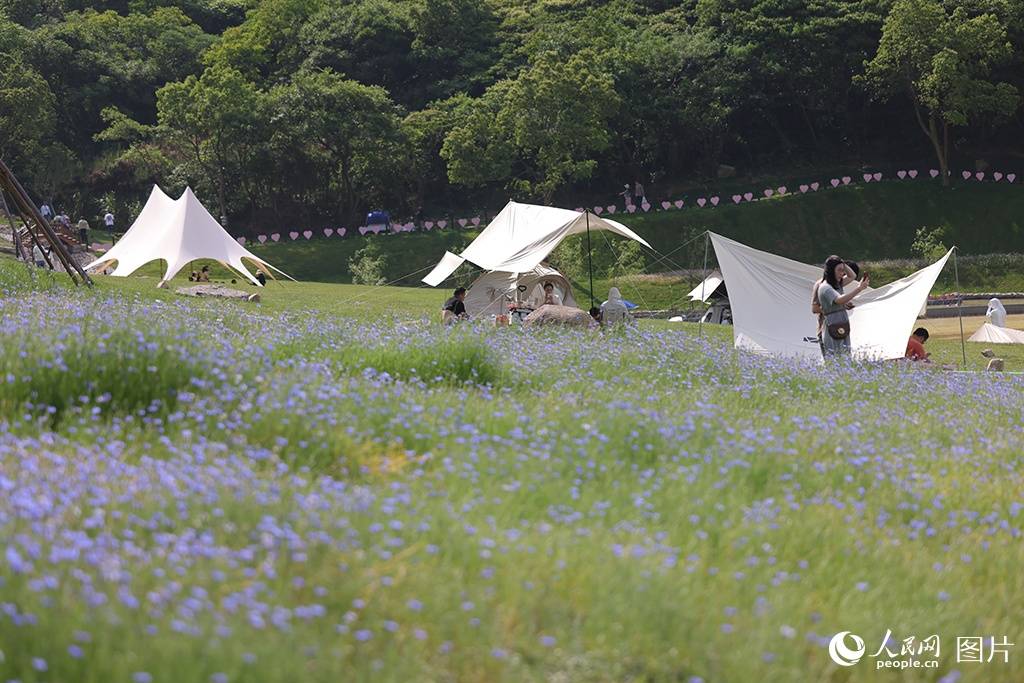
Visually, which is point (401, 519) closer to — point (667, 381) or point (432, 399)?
point (432, 399)

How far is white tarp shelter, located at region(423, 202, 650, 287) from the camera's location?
83.5 ft

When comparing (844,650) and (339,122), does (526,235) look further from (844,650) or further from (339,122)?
(339,122)

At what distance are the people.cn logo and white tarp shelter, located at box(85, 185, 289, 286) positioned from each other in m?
28.0

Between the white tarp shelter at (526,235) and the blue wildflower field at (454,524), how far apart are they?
17.5m

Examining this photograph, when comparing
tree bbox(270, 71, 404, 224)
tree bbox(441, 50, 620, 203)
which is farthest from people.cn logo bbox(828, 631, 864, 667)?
tree bbox(270, 71, 404, 224)

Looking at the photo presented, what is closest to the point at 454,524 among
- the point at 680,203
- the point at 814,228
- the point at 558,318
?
the point at 558,318

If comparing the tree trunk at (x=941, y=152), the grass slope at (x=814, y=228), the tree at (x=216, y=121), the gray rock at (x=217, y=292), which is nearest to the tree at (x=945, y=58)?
the tree trunk at (x=941, y=152)

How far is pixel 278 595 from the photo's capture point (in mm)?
3666

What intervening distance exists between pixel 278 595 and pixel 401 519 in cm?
88

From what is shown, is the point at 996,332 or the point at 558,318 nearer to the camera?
the point at 558,318

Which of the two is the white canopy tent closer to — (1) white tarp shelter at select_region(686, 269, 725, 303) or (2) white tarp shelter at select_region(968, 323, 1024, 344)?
(2) white tarp shelter at select_region(968, 323, 1024, 344)

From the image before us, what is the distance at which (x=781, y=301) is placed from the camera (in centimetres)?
2108

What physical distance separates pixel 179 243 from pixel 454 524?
2858 cm

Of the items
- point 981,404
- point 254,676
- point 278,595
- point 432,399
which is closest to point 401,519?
point 278,595
